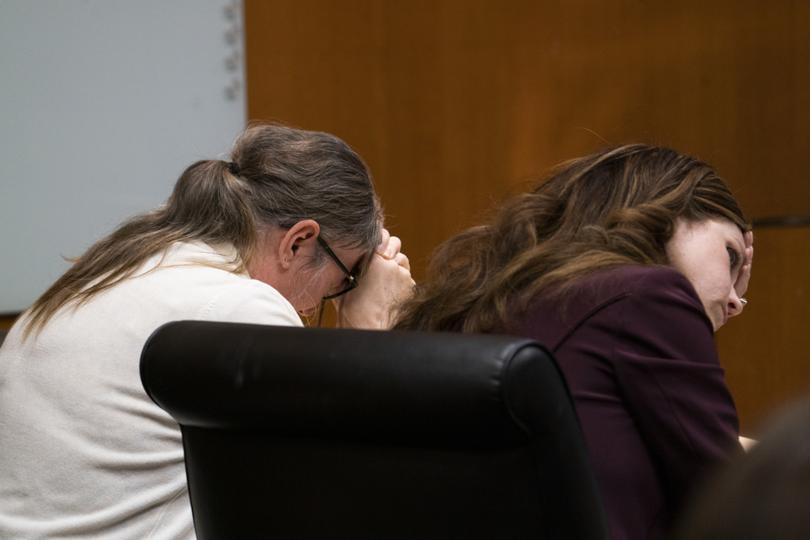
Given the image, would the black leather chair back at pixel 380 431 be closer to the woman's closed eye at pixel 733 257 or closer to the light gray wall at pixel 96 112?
the woman's closed eye at pixel 733 257

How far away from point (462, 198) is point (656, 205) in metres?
2.49

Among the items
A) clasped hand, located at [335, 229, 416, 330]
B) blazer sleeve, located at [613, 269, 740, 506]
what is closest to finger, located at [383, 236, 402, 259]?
clasped hand, located at [335, 229, 416, 330]

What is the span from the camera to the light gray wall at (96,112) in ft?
9.80

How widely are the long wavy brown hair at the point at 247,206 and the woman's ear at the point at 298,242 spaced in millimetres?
15

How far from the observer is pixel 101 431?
1.53 m

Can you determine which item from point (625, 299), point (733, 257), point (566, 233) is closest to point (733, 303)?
point (733, 257)

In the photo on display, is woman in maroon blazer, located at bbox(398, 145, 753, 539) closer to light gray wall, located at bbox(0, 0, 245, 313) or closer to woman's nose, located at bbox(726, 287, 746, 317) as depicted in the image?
woman's nose, located at bbox(726, 287, 746, 317)

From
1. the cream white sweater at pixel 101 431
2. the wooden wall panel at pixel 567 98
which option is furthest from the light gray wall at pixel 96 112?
the cream white sweater at pixel 101 431

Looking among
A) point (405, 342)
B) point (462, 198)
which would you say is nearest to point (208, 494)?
point (405, 342)

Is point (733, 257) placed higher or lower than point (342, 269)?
higher

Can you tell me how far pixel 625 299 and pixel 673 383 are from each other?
0.10 metres

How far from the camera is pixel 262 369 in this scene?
98 cm

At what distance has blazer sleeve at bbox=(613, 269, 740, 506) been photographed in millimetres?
1172

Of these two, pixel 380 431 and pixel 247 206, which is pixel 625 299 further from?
pixel 247 206
